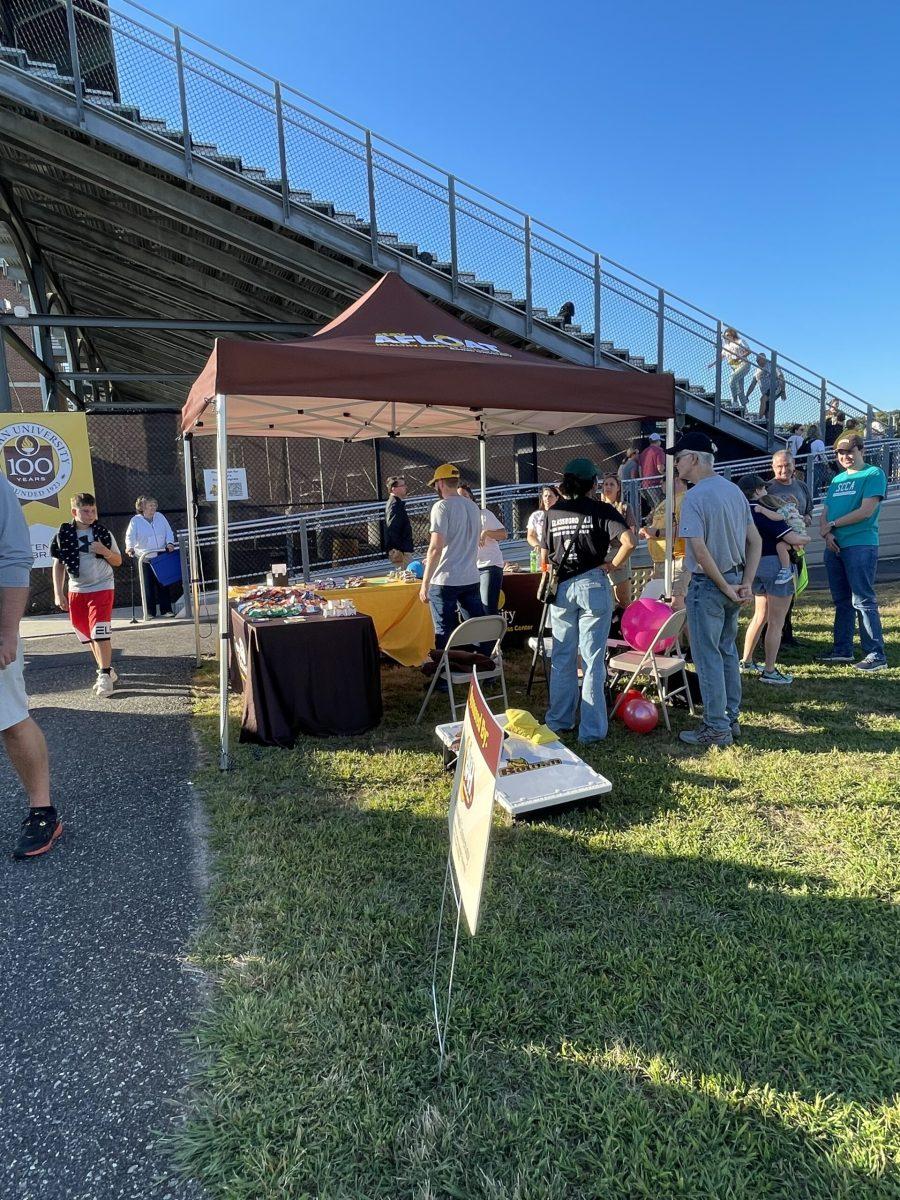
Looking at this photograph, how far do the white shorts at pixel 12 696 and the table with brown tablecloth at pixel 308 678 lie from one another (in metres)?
1.62

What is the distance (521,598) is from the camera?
7.51 meters

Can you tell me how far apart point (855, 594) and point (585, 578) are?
10.2 ft

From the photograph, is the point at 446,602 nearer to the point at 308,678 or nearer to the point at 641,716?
the point at 308,678

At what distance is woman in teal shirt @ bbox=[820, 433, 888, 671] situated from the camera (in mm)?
5738

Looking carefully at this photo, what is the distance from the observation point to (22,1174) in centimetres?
177

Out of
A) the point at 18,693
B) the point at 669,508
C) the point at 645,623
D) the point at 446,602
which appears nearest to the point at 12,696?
the point at 18,693

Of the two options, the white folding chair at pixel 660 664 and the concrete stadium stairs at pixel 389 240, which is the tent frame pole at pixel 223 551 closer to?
the white folding chair at pixel 660 664

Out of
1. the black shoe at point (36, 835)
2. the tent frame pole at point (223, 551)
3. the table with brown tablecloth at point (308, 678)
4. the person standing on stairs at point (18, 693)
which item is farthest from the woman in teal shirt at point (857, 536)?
the black shoe at point (36, 835)

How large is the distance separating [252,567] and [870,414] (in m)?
13.4

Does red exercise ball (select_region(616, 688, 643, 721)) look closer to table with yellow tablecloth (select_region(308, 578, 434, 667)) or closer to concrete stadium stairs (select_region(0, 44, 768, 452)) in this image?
table with yellow tablecloth (select_region(308, 578, 434, 667))

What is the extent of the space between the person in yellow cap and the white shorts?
2.81 metres

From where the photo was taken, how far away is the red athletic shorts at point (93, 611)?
601cm

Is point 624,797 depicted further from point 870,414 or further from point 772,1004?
point 870,414

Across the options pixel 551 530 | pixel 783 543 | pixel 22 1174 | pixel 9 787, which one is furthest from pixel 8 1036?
pixel 783 543
